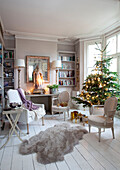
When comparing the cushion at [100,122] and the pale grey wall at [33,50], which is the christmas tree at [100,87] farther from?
the pale grey wall at [33,50]

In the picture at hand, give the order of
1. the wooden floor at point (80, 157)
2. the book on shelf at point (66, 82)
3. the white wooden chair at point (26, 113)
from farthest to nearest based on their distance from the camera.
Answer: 1. the book on shelf at point (66, 82)
2. the white wooden chair at point (26, 113)
3. the wooden floor at point (80, 157)

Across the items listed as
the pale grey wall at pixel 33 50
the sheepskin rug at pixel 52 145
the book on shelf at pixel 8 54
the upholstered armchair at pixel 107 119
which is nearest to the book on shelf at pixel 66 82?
the pale grey wall at pixel 33 50

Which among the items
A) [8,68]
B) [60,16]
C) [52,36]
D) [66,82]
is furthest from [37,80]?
[60,16]

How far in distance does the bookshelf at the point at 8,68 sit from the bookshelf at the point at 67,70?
1992 millimetres

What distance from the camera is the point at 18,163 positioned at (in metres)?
2.08

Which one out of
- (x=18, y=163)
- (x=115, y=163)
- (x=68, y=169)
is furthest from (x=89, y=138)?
(x=18, y=163)

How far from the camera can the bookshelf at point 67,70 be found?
5981 mm

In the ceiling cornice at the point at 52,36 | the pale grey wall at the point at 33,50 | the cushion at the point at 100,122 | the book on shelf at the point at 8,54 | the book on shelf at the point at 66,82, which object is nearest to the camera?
the cushion at the point at 100,122

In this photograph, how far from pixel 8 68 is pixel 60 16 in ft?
9.14

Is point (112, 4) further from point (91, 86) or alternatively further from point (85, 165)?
point (85, 165)

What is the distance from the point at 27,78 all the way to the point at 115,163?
4160 mm

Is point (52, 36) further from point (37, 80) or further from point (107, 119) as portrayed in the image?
point (107, 119)

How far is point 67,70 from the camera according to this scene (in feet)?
20.2

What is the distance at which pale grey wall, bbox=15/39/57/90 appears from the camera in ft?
17.3
